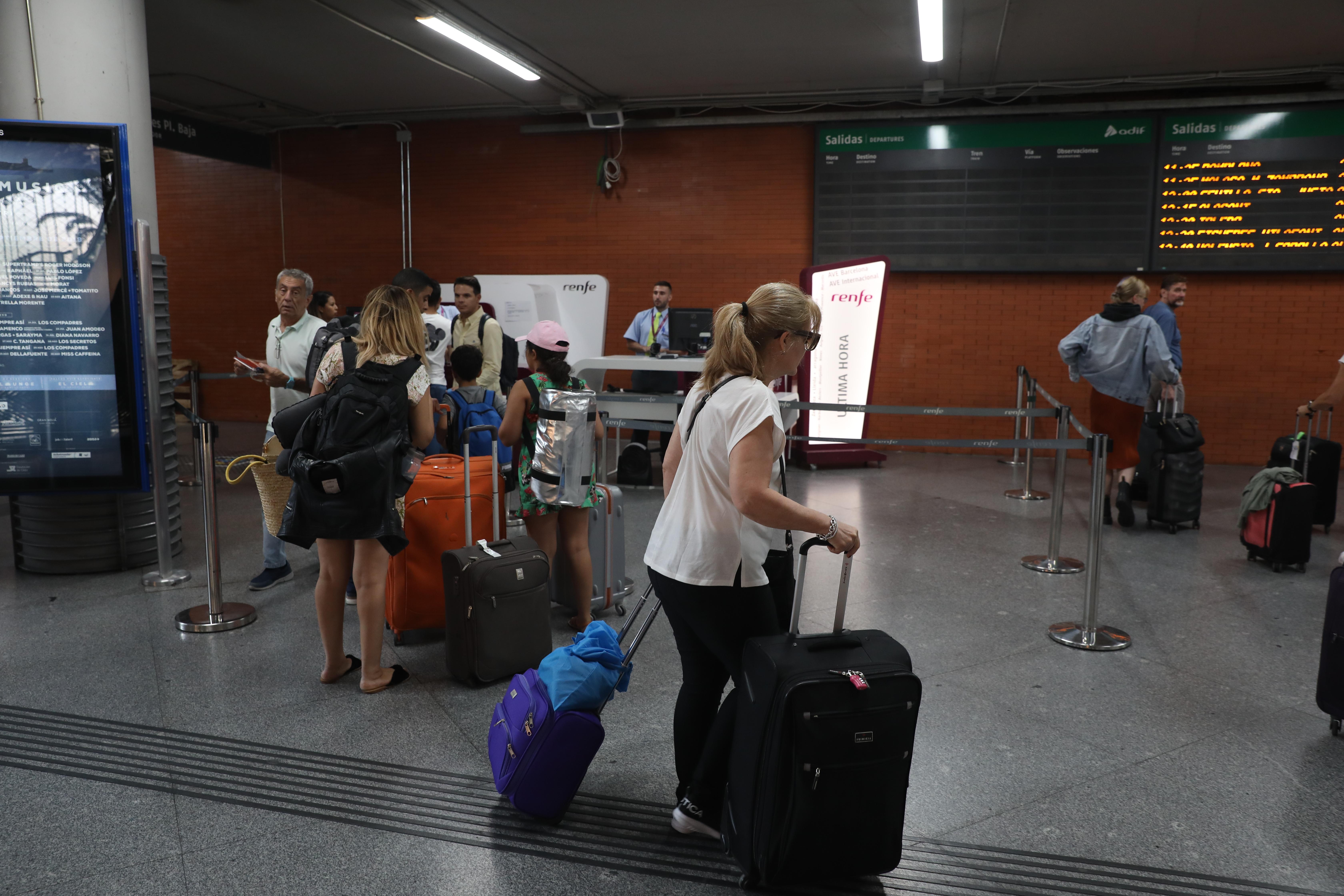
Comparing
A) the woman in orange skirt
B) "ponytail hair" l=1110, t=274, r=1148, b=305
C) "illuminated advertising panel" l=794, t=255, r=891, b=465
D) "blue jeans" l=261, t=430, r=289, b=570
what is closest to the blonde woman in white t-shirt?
"blue jeans" l=261, t=430, r=289, b=570

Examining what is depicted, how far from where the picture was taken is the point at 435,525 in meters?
3.50

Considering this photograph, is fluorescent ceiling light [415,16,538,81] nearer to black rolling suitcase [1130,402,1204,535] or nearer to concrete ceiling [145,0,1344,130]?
concrete ceiling [145,0,1344,130]

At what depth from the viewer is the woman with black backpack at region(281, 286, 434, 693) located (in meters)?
2.87

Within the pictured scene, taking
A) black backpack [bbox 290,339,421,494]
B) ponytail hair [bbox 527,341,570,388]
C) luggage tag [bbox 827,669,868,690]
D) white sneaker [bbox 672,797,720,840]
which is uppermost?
ponytail hair [bbox 527,341,570,388]

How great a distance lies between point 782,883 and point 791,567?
27.9 inches

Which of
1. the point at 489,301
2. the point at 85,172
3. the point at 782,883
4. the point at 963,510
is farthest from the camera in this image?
the point at 489,301

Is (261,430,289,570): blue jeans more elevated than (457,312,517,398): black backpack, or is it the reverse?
(457,312,517,398): black backpack

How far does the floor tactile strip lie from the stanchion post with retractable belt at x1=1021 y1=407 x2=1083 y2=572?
8.97 feet

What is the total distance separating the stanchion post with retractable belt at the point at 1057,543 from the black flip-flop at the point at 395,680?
10.7 ft

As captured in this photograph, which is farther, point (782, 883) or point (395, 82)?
point (395, 82)

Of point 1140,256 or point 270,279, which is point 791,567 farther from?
point 270,279

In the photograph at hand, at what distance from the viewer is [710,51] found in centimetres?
751

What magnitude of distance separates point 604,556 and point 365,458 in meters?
1.41

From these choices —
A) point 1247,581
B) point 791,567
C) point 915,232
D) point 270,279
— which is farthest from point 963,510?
point 270,279
